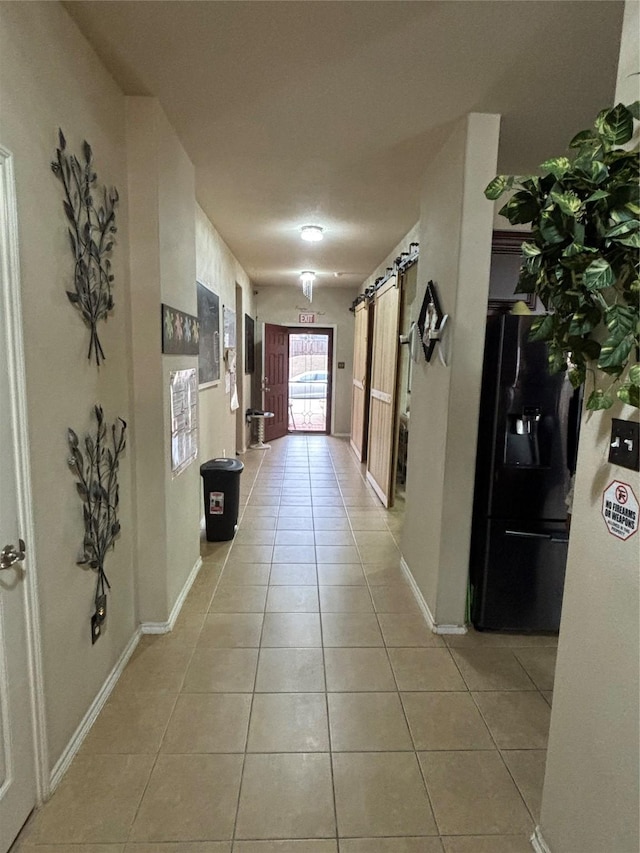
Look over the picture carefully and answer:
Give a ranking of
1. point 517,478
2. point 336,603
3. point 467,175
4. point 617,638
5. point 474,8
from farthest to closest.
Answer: point 336,603 → point 517,478 → point 467,175 → point 474,8 → point 617,638

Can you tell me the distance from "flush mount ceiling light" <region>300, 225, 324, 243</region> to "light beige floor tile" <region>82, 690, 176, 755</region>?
11.9 ft

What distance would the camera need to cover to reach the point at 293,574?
3.01 metres

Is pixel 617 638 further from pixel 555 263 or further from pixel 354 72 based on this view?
pixel 354 72

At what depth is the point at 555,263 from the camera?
3.59 feet

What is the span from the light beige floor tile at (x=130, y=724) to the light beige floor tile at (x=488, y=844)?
107 cm

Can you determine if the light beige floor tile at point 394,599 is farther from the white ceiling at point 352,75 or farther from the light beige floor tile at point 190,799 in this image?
the white ceiling at point 352,75

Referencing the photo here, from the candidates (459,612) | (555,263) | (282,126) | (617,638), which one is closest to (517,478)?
(459,612)

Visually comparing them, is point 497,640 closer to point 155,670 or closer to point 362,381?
point 155,670

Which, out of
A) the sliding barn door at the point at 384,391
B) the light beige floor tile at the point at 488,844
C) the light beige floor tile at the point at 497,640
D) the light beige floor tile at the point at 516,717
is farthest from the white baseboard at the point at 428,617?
the sliding barn door at the point at 384,391

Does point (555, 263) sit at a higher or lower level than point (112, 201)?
lower

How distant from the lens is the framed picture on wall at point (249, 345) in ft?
21.6

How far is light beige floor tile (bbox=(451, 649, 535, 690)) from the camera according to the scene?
204 centimetres

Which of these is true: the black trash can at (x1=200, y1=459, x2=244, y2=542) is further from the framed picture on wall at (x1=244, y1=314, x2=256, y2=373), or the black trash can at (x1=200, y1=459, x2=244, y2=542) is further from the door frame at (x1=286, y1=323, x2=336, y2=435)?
the door frame at (x1=286, y1=323, x2=336, y2=435)

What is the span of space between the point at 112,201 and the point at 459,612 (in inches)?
102
